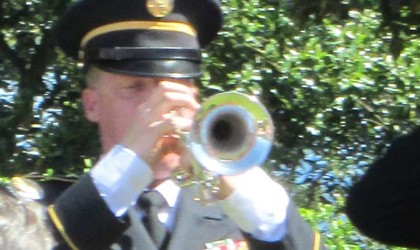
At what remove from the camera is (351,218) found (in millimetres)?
2109

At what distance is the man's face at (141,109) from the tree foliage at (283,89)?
96.2 inches

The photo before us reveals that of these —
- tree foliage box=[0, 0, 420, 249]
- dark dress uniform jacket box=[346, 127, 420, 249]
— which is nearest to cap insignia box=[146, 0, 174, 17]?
dark dress uniform jacket box=[346, 127, 420, 249]

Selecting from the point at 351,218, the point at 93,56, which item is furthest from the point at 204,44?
the point at 351,218

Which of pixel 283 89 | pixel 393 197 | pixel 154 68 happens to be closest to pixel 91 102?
pixel 154 68

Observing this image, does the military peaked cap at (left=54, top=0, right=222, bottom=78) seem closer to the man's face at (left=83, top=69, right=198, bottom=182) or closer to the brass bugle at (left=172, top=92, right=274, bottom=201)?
the man's face at (left=83, top=69, right=198, bottom=182)

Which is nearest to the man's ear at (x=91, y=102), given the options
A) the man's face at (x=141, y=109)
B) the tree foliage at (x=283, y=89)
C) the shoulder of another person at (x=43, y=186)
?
the man's face at (x=141, y=109)

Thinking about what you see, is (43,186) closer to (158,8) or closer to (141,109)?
(141,109)

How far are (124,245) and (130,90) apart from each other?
0.36 m

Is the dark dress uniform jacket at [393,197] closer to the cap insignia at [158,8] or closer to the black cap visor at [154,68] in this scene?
the black cap visor at [154,68]

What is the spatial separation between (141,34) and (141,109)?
1.03 ft

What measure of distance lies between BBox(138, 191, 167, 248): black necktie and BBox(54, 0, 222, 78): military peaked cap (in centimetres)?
29

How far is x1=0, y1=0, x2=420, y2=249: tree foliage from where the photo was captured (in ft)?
18.6

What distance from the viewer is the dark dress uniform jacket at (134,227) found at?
2.76m

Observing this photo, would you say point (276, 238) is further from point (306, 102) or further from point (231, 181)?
point (306, 102)
